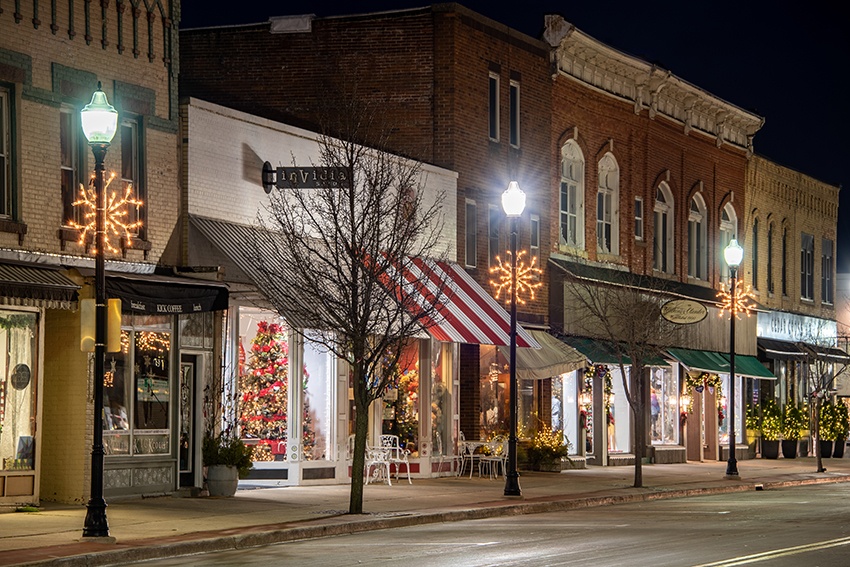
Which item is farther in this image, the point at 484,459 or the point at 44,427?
the point at 484,459

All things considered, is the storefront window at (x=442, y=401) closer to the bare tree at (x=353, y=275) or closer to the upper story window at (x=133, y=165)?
the bare tree at (x=353, y=275)

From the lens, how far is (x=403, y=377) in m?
32.0

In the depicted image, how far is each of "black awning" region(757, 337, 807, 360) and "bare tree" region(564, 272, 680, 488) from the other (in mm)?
8539

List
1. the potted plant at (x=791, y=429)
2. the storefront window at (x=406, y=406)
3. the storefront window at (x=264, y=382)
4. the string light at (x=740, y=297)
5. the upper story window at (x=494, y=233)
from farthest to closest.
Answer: the potted plant at (x=791, y=429) < the string light at (x=740, y=297) < the upper story window at (x=494, y=233) < the storefront window at (x=406, y=406) < the storefront window at (x=264, y=382)

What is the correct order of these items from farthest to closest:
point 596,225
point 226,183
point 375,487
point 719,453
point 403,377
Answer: point 719,453 → point 596,225 → point 403,377 → point 375,487 → point 226,183

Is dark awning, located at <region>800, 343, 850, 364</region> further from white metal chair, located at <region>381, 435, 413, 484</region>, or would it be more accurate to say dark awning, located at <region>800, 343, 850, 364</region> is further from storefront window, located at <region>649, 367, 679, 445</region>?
white metal chair, located at <region>381, 435, 413, 484</region>

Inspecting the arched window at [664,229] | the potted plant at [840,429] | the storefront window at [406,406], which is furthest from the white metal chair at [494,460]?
the potted plant at [840,429]

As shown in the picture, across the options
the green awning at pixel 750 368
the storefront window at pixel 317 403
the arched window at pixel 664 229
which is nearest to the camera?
the storefront window at pixel 317 403

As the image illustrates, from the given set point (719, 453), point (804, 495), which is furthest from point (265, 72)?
point (719, 453)

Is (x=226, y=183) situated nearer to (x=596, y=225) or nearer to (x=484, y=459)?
(x=484, y=459)

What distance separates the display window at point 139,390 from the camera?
78.1 ft

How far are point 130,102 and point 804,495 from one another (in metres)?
15.7

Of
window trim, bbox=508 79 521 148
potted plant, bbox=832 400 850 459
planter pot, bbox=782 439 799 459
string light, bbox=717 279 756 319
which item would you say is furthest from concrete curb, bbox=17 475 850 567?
potted plant, bbox=832 400 850 459

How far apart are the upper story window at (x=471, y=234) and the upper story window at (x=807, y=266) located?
940 inches
